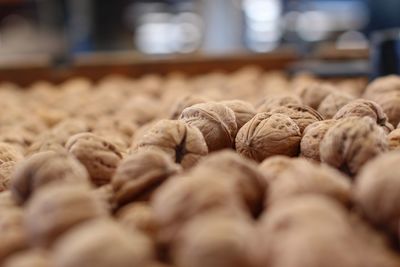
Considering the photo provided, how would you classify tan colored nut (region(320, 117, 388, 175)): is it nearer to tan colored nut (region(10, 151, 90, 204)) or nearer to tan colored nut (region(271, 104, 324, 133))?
tan colored nut (region(271, 104, 324, 133))

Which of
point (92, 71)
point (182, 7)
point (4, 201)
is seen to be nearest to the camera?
point (4, 201)

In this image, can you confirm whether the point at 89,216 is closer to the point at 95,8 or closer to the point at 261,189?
the point at 261,189

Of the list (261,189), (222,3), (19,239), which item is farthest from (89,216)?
(222,3)

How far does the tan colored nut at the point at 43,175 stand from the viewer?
0.81 metres

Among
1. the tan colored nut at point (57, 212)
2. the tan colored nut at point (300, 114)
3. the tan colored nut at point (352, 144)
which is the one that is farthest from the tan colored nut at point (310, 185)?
the tan colored nut at point (300, 114)

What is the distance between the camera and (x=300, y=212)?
0.62 meters

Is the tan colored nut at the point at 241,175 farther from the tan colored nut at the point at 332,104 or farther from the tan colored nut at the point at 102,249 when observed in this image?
the tan colored nut at the point at 332,104

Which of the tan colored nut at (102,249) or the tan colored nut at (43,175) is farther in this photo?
the tan colored nut at (43,175)

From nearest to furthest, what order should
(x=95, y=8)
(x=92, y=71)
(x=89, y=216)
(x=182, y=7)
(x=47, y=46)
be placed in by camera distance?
(x=89, y=216) < (x=92, y=71) < (x=47, y=46) < (x=95, y=8) < (x=182, y=7)

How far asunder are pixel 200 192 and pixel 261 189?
0.42 ft

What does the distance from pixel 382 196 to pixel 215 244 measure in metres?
0.21

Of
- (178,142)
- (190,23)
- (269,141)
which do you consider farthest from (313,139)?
(190,23)

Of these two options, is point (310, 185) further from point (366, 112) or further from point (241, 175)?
point (366, 112)

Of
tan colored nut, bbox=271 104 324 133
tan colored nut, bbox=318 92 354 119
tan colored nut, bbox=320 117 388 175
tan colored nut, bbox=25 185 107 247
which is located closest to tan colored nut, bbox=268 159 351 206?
tan colored nut, bbox=320 117 388 175
